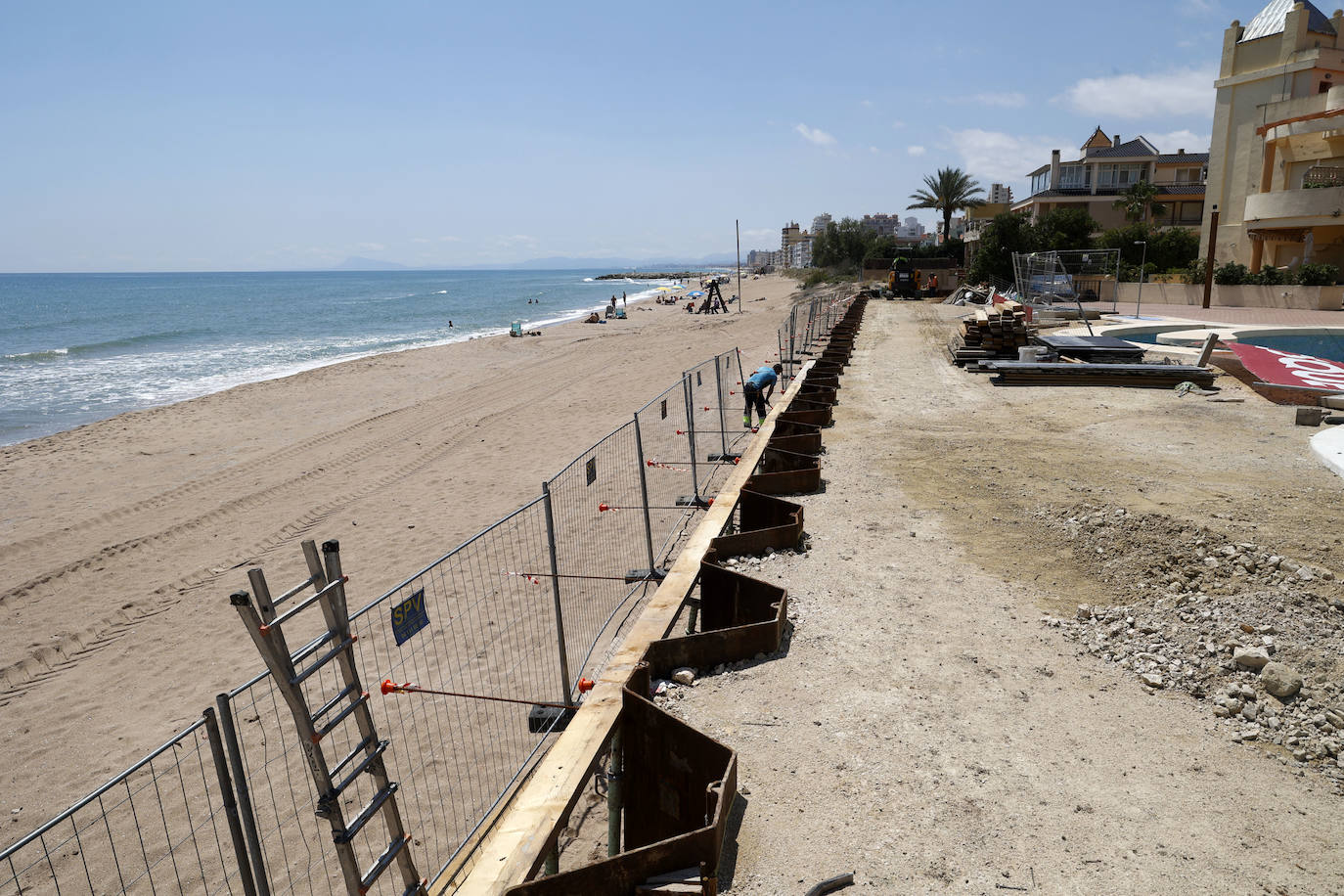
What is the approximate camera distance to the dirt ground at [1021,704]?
390 cm

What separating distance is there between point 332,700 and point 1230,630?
235 inches

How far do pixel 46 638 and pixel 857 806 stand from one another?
9.75 meters

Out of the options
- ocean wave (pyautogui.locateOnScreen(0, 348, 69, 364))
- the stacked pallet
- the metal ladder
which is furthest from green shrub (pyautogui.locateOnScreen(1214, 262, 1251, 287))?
ocean wave (pyautogui.locateOnScreen(0, 348, 69, 364))

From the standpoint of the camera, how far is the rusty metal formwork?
12.0 feet

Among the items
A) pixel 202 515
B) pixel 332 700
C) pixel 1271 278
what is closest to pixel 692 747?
pixel 332 700

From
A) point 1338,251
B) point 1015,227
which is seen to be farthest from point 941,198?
point 1338,251

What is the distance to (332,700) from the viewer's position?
3.67 m

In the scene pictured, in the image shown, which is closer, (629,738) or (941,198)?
(629,738)

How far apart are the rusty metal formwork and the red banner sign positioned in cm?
1342

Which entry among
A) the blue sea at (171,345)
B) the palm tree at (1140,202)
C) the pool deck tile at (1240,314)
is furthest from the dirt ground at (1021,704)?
the palm tree at (1140,202)

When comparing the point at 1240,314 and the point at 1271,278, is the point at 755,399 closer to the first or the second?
the point at 1240,314

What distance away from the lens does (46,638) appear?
936 centimetres

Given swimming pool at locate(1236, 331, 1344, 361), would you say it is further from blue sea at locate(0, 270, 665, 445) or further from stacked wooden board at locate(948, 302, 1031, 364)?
blue sea at locate(0, 270, 665, 445)

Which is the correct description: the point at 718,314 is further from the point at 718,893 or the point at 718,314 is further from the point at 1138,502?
the point at 718,893
